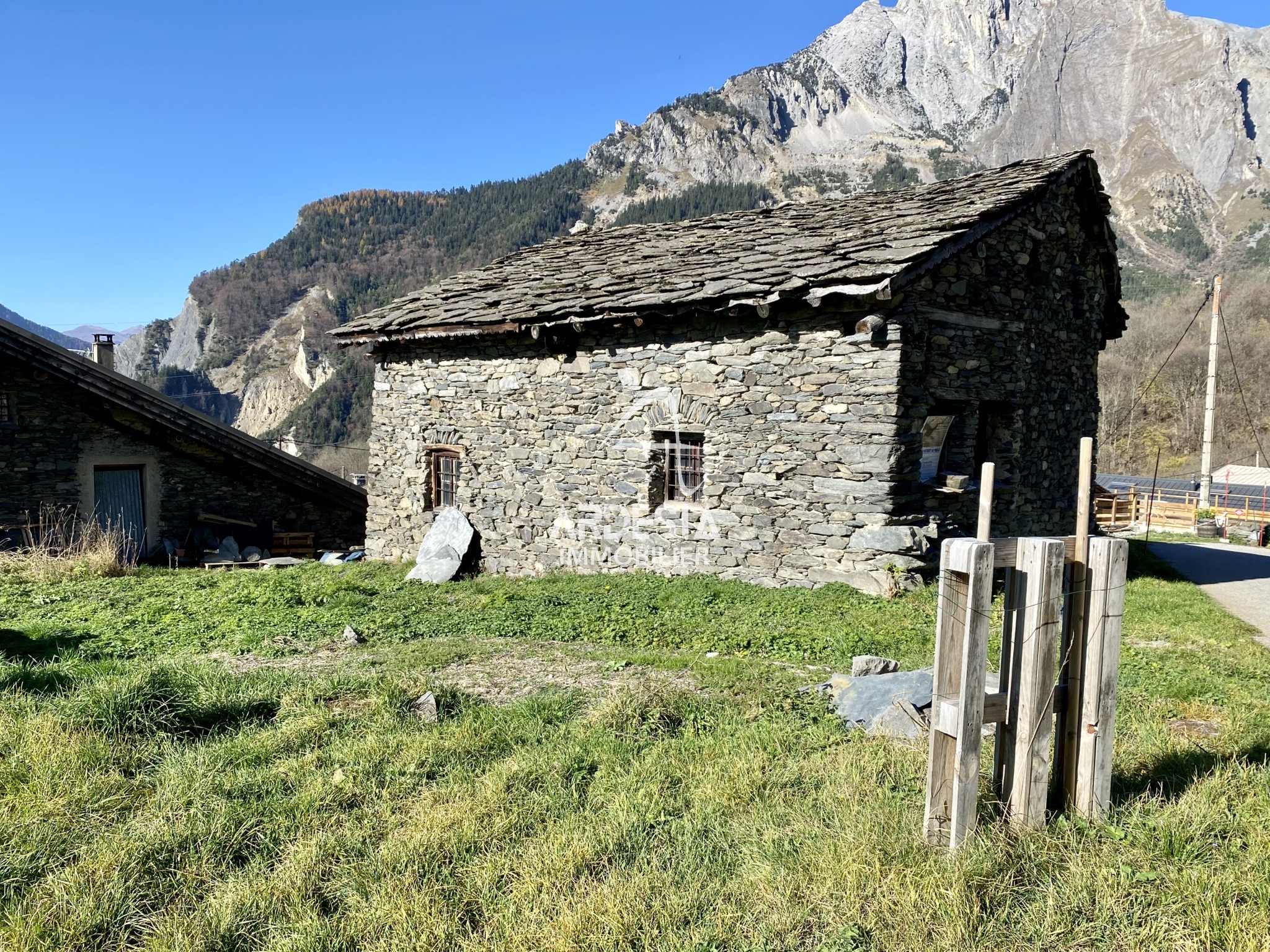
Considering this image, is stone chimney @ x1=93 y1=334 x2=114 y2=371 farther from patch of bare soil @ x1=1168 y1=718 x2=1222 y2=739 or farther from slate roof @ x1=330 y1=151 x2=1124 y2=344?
patch of bare soil @ x1=1168 y1=718 x2=1222 y2=739

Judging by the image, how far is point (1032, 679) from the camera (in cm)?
284

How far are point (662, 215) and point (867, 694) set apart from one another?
79.0 m

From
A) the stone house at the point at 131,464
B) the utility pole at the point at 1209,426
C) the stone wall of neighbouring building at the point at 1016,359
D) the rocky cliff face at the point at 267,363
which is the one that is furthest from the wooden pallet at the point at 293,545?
the rocky cliff face at the point at 267,363

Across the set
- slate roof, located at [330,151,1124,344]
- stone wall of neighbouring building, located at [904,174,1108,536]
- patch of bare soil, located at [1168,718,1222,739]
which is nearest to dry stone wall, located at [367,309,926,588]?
slate roof, located at [330,151,1124,344]

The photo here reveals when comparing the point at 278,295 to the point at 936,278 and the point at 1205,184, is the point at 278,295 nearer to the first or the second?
the point at 936,278

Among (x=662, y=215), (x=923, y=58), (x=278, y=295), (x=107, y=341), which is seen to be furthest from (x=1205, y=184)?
(x=107, y=341)

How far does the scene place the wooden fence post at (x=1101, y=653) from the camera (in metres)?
2.89

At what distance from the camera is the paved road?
9031 millimetres

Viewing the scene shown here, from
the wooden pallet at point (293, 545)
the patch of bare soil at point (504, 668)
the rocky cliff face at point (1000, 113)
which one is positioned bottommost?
the wooden pallet at point (293, 545)

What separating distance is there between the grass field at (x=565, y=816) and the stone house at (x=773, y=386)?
→ 9.79ft

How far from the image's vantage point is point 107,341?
Result: 1655cm

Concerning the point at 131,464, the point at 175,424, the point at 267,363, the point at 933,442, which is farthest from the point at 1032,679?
the point at 267,363

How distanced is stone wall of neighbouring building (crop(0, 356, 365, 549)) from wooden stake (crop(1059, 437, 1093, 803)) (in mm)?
14894

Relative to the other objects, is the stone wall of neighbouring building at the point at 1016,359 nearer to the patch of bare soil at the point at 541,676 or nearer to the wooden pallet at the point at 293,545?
the patch of bare soil at the point at 541,676
